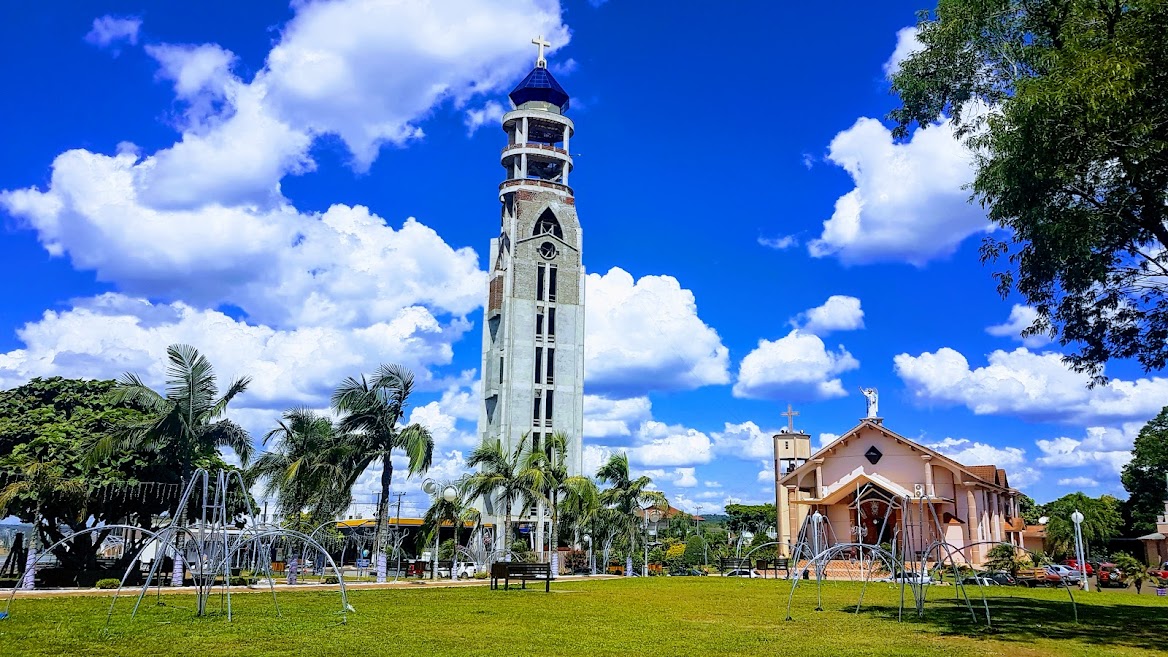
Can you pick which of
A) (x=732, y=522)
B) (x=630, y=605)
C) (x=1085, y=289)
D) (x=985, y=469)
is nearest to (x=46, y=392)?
(x=630, y=605)

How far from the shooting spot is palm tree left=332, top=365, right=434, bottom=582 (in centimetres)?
3753

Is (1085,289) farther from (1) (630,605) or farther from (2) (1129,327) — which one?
(1) (630,605)

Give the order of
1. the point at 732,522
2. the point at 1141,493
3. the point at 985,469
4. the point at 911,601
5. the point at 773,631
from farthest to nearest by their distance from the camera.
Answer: the point at 732,522 → the point at 1141,493 → the point at 985,469 → the point at 911,601 → the point at 773,631

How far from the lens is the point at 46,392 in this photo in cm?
3659

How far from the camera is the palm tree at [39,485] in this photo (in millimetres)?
30312

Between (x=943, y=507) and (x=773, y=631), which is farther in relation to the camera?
(x=943, y=507)

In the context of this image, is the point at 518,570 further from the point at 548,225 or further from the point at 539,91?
the point at 539,91

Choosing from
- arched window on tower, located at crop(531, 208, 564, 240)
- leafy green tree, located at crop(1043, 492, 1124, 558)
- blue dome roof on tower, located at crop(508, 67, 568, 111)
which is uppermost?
blue dome roof on tower, located at crop(508, 67, 568, 111)

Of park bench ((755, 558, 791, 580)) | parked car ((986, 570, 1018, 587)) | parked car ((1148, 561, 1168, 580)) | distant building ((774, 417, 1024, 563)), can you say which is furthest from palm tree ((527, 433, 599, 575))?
parked car ((1148, 561, 1168, 580))

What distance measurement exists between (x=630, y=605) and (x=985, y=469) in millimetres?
40056

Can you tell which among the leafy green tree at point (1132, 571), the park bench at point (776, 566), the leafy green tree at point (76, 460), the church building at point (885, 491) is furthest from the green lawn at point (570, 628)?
the church building at point (885, 491)

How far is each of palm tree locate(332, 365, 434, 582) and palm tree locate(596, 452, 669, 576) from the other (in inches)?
615

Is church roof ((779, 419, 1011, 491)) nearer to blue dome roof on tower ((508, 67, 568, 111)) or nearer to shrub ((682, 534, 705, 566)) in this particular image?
shrub ((682, 534, 705, 566))

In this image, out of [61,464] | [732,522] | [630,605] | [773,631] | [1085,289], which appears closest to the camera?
[773,631]
